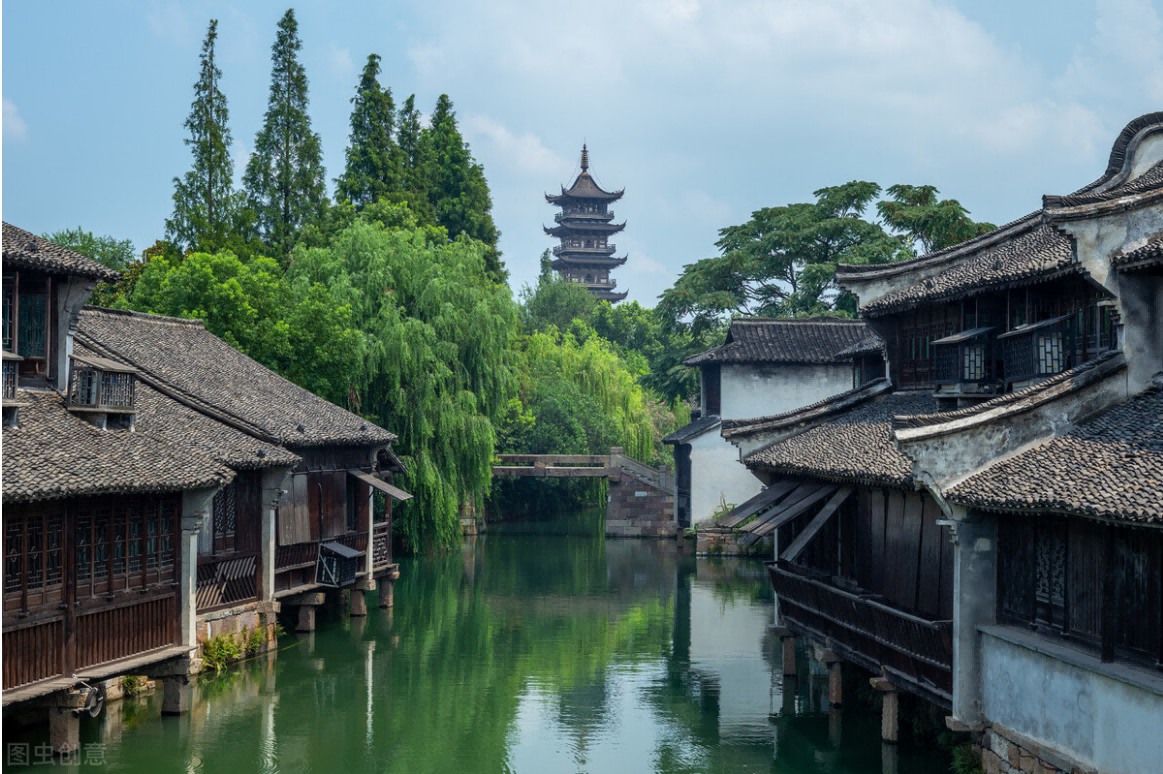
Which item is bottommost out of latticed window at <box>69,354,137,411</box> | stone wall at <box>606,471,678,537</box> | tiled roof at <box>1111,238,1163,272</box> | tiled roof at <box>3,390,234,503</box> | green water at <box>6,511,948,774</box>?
green water at <box>6,511,948,774</box>

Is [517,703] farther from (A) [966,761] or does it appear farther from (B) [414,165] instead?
(B) [414,165]

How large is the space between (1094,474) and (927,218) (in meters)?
29.6

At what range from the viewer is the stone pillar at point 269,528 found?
72.8 feet

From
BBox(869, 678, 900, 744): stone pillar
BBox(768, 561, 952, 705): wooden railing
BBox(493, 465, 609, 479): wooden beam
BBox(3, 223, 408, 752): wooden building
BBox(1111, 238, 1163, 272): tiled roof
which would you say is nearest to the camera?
BBox(1111, 238, 1163, 272): tiled roof

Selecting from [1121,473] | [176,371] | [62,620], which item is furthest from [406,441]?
[1121,473]

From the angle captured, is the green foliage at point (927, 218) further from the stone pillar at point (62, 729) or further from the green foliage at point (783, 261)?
the stone pillar at point (62, 729)

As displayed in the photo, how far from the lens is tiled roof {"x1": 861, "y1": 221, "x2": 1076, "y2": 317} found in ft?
52.7

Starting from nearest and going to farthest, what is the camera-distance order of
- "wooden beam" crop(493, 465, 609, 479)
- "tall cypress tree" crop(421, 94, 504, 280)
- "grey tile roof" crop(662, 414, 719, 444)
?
1. "grey tile roof" crop(662, 414, 719, 444)
2. "wooden beam" crop(493, 465, 609, 479)
3. "tall cypress tree" crop(421, 94, 504, 280)

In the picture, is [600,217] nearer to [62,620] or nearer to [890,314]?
[890,314]

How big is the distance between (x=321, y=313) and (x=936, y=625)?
21627 millimetres

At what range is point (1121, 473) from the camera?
11.8m

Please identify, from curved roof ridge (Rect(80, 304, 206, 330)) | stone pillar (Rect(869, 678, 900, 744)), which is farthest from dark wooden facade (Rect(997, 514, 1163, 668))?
curved roof ridge (Rect(80, 304, 206, 330))

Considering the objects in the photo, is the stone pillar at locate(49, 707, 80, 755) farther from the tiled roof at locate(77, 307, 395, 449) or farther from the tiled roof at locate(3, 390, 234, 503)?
the tiled roof at locate(77, 307, 395, 449)

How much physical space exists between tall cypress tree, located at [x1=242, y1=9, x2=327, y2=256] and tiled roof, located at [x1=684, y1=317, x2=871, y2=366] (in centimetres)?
1554
